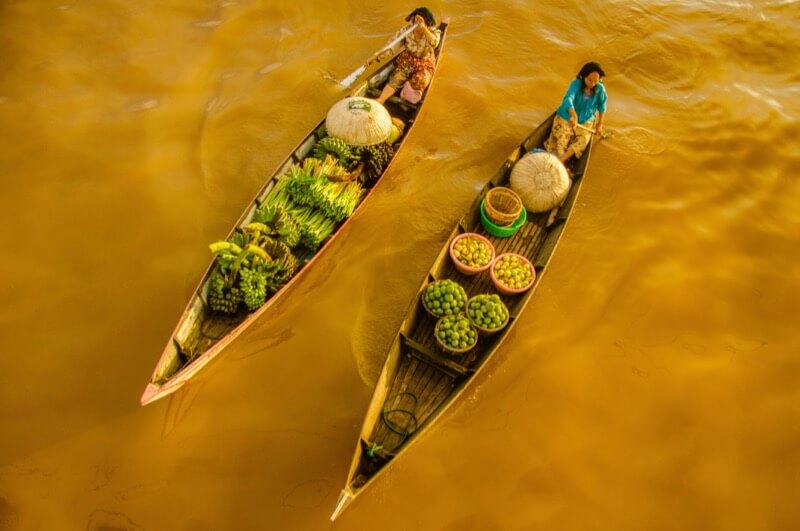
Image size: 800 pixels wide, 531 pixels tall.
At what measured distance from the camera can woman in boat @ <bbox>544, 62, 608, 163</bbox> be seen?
22.8 feet

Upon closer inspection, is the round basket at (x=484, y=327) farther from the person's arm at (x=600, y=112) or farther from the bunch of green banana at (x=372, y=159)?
the person's arm at (x=600, y=112)

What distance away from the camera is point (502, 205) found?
6512 mm

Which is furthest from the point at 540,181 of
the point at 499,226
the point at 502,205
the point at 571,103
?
the point at 571,103

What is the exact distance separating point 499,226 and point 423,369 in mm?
2259

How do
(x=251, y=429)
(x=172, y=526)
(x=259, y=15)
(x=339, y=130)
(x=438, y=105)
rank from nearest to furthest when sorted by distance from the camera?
(x=172, y=526)
(x=251, y=429)
(x=339, y=130)
(x=438, y=105)
(x=259, y=15)

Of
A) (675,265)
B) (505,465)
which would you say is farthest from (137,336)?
(675,265)

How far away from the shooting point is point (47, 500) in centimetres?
465

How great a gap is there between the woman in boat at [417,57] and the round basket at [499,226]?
103 inches

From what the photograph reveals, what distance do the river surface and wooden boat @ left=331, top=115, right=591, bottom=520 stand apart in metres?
0.67

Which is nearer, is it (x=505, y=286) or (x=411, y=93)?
Answer: (x=505, y=286)

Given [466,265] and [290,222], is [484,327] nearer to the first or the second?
[466,265]

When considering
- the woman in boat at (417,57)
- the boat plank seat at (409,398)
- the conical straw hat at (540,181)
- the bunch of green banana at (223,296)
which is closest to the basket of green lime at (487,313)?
the boat plank seat at (409,398)

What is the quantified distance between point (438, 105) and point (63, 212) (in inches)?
246

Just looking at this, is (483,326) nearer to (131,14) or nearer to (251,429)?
(251,429)
